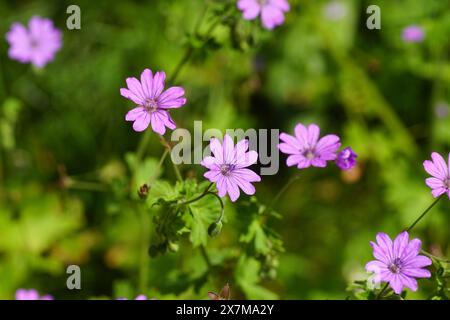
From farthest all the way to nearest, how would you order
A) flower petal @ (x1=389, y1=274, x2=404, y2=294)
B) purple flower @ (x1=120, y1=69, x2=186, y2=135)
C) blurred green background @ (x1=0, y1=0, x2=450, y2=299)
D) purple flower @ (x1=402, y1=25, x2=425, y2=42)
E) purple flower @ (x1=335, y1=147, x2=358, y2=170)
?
purple flower @ (x1=402, y1=25, x2=425, y2=42)
blurred green background @ (x1=0, y1=0, x2=450, y2=299)
purple flower @ (x1=335, y1=147, x2=358, y2=170)
purple flower @ (x1=120, y1=69, x2=186, y2=135)
flower petal @ (x1=389, y1=274, x2=404, y2=294)

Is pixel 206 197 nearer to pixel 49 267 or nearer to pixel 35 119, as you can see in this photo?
pixel 49 267

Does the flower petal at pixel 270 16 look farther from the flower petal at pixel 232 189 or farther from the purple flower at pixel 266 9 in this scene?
the flower petal at pixel 232 189

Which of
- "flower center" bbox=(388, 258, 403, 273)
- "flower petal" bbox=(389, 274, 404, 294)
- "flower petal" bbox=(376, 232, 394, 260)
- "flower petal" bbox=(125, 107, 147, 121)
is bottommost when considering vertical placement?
"flower petal" bbox=(389, 274, 404, 294)

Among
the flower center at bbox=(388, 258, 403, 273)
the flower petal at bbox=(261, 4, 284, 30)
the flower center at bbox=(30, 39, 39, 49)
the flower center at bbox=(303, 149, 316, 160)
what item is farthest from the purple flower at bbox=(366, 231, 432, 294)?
the flower center at bbox=(30, 39, 39, 49)

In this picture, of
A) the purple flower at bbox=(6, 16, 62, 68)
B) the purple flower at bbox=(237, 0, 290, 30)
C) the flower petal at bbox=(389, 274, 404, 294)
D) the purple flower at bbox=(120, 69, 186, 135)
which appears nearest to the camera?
the flower petal at bbox=(389, 274, 404, 294)

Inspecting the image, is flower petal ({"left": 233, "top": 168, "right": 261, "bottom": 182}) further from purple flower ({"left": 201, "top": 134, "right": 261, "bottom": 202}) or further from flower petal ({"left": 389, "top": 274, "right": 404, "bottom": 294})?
flower petal ({"left": 389, "top": 274, "right": 404, "bottom": 294})

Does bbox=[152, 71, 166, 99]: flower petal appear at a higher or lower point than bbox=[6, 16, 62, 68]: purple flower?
lower

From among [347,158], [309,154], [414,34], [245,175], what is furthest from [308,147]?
[414,34]

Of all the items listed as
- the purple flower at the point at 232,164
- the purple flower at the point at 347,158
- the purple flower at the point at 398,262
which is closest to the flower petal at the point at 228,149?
the purple flower at the point at 232,164
